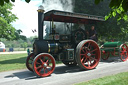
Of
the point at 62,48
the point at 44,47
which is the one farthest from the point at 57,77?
the point at 62,48

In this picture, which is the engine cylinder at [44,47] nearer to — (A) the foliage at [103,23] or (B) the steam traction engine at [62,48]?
(B) the steam traction engine at [62,48]

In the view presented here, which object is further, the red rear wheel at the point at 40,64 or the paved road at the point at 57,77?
the red rear wheel at the point at 40,64

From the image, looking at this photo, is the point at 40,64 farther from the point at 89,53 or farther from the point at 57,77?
the point at 89,53

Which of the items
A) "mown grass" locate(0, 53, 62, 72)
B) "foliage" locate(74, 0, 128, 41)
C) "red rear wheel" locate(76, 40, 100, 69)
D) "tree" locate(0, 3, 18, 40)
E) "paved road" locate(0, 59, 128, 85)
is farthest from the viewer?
"tree" locate(0, 3, 18, 40)

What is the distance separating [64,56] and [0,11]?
12215 millimetres

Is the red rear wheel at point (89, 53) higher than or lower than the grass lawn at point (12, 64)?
higher

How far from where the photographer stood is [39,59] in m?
5.44

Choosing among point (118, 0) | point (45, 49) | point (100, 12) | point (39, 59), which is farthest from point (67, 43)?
point (100, 12)

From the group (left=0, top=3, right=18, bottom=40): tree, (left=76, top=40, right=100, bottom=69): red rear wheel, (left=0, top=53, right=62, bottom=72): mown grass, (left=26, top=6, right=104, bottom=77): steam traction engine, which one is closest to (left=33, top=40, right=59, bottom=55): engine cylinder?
(left=26, top=6, right=104, bottom=77): steam traction engine

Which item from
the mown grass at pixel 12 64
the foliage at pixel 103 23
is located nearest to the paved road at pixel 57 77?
the mown grass at pixel 12 64

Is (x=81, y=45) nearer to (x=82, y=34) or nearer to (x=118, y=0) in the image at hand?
(x=82, y=34)

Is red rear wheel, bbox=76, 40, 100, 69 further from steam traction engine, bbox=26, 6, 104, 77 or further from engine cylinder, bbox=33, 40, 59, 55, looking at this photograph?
engine cylinder, bbox=33, 40, 59, 55

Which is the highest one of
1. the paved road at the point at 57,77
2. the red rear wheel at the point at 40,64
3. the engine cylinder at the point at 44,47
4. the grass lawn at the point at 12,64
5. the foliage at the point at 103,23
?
the foliage at the point at 103,23

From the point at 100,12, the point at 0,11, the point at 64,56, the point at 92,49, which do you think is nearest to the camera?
the point at 64,56
